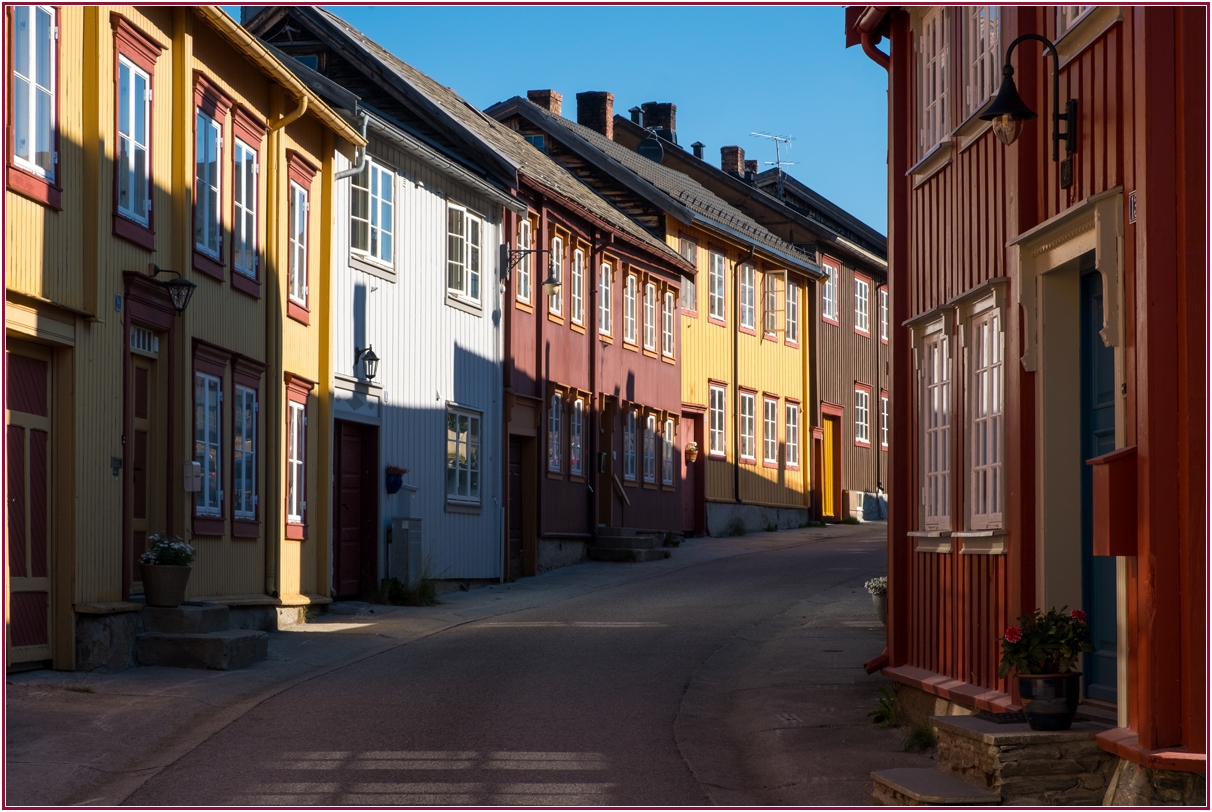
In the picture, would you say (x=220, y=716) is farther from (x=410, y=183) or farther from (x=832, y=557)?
(x=832, y=557)

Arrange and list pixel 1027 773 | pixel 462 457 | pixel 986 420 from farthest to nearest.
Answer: pixel 462 457 < pixel 986 420 < pixel 1027 773

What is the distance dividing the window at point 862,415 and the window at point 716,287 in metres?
6.23

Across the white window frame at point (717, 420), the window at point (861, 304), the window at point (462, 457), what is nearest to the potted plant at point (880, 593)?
the window at point (462, 457)

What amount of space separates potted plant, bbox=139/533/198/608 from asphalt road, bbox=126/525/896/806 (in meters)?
1.53

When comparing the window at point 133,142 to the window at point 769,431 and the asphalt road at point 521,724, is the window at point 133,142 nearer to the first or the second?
the asphalt road at point 521,724

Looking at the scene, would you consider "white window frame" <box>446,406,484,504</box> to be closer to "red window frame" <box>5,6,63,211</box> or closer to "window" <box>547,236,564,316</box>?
"window" <box>547,236,564,316</box>

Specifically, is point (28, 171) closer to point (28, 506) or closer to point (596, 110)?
point (28, 506)

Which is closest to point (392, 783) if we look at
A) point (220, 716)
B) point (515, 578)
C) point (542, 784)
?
point (542, 784)

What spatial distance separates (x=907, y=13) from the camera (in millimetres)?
11250

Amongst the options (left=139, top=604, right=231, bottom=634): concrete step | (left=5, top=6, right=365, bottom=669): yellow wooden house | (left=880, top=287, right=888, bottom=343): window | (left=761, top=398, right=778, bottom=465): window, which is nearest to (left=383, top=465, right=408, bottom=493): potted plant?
(left=5, top=6, right=365, bottom=669): yellow wooden house

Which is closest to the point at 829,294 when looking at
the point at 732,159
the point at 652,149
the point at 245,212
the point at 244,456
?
the point at 652,149

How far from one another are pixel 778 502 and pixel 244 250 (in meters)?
19.0

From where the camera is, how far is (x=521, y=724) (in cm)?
1019

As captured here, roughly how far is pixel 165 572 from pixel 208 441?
2.45 m
